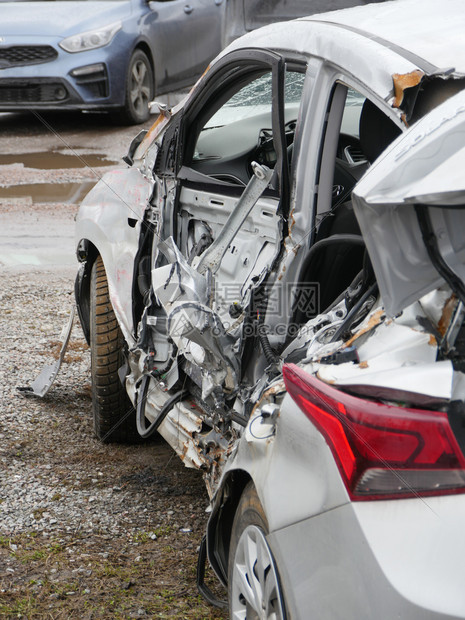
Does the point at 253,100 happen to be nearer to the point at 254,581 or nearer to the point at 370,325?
the point at 370,325

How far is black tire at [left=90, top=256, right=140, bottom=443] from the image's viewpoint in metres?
3.87

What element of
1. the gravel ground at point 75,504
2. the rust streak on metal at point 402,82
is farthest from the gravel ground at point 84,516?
the rust streak on metal at point 402,82

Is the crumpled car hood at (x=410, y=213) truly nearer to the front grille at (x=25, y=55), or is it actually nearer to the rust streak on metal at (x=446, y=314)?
the rust streak on metal at (x=446, y=314)

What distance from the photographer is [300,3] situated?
7.93 metres

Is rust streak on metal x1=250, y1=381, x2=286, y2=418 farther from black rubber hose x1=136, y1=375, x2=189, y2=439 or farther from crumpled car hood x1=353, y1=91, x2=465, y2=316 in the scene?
black rubber hose x1=136, y1=375, x2=189, y2=439

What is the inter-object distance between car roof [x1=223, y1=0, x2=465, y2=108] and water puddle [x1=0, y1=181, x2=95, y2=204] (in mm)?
6152

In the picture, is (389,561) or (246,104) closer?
(389,561)

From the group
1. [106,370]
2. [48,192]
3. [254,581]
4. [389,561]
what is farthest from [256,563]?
[48,192]

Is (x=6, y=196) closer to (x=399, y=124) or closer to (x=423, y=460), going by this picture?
(x=399, y=124)

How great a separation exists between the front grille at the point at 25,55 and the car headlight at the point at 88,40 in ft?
0.61

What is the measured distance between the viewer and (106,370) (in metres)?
3.88

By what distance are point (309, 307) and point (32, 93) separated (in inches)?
336

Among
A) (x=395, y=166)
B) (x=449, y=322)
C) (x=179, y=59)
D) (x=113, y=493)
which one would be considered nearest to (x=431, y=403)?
(x=449, y=322)

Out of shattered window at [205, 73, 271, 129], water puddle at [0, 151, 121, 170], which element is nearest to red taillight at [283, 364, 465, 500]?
shattered window at [205, 73, 271, 129]
